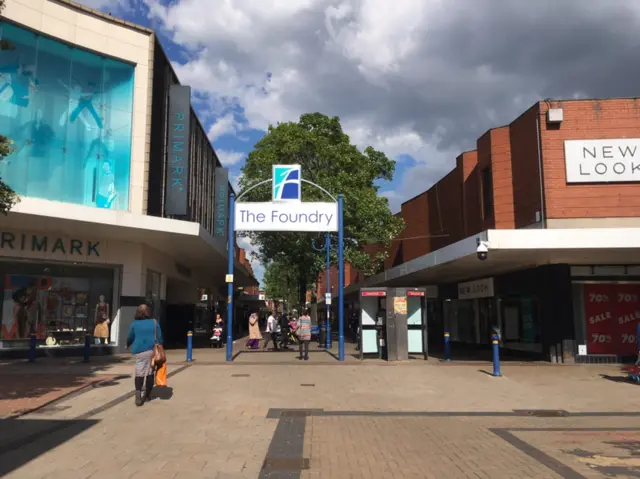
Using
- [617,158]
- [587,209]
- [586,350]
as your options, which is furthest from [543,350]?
[617,158]

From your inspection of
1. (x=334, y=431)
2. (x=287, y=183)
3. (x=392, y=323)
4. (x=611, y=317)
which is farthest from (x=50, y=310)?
(x=611, y=317)

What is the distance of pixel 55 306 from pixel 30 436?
12220mm

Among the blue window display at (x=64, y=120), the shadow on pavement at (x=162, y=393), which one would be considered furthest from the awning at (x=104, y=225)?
the shadow on pavement at (x=162, y=393)

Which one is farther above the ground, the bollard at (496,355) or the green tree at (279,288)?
the green tree at (279,288)

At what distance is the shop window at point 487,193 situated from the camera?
2095 centimetres

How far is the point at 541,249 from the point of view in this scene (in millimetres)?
14250

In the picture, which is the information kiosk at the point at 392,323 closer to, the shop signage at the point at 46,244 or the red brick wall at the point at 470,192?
the red brick wall at the point at 470,192

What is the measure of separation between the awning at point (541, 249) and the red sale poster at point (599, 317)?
885mm

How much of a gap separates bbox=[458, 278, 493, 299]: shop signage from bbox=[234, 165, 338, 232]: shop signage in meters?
7.76

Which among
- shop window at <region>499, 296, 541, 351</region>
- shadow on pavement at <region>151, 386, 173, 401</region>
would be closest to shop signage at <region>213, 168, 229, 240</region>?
shop window at <region>499, 296, 541, 351</region>

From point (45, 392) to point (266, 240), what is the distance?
74.4ft

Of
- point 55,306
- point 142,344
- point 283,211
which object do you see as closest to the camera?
point 142,344

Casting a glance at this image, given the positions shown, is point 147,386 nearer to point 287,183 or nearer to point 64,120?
point 287,183

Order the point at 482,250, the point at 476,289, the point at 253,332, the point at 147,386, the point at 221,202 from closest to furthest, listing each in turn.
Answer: the point at 147,386
the point at 482,250
the point at 253,332
the point at 476,289
the point at 221,202
